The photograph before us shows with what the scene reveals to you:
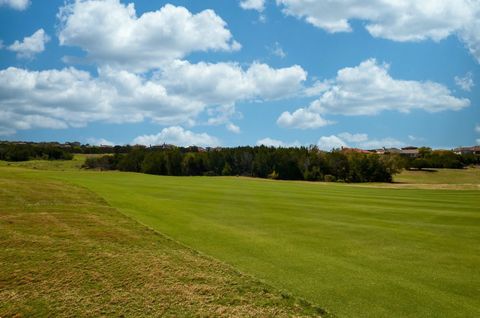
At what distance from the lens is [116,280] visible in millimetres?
10734

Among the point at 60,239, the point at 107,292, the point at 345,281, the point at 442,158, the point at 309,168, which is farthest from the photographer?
Result: the point at 442,158

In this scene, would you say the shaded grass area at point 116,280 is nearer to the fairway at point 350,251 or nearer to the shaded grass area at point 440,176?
the fairway at point 350,251

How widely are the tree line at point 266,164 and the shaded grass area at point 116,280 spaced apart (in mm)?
87489

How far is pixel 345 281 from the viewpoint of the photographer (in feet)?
36.3

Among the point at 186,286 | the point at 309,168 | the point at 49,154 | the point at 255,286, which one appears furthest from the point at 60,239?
the point at 49,154

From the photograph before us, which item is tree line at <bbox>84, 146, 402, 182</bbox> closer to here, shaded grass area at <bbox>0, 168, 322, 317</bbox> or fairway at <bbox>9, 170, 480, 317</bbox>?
fairway at <bbox>9, 170, 480, 317</bbox>

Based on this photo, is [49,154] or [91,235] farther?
[49,154]

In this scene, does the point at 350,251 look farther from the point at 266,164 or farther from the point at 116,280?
the point at 266,164

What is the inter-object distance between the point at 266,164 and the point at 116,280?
10108 cm

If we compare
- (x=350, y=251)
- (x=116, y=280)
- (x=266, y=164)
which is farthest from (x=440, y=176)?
(x=116, y=280)

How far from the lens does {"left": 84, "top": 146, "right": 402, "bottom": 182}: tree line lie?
9819 centimetres

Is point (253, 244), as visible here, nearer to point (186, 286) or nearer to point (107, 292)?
point (186, 286)

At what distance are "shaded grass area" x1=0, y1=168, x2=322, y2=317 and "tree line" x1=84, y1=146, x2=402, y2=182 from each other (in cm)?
8749

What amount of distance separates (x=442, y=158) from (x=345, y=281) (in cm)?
12930
